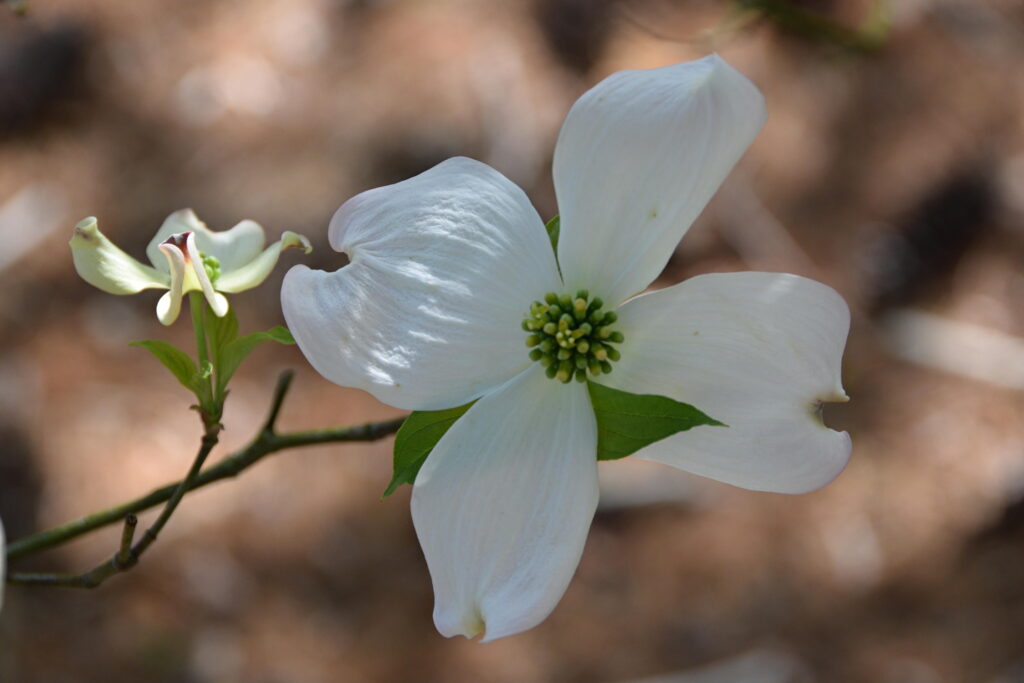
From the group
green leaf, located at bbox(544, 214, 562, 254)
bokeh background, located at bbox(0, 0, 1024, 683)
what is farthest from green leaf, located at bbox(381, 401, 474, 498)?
bokeh background, located at bbox(0, 0, 1024, 683)

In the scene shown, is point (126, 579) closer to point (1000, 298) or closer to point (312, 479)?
point (312, 479)

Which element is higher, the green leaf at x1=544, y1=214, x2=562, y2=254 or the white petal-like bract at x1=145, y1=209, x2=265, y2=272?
the green leaf at x1=544, y1=214, x2=562, y2=254

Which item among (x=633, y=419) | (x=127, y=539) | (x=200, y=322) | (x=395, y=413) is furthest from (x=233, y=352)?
(x=395, y=413)

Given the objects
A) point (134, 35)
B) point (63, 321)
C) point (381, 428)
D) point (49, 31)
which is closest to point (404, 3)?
point (134, 35)

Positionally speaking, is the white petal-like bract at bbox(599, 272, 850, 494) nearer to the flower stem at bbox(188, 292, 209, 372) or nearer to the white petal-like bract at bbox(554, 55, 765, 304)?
the white petal-like bract at bbox(554, 55, 765, 304)

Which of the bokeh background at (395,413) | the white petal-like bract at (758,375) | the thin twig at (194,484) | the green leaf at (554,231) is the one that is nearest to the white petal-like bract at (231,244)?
the thin twig at (194,484)

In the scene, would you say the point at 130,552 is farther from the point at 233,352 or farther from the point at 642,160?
the point at 642,160
